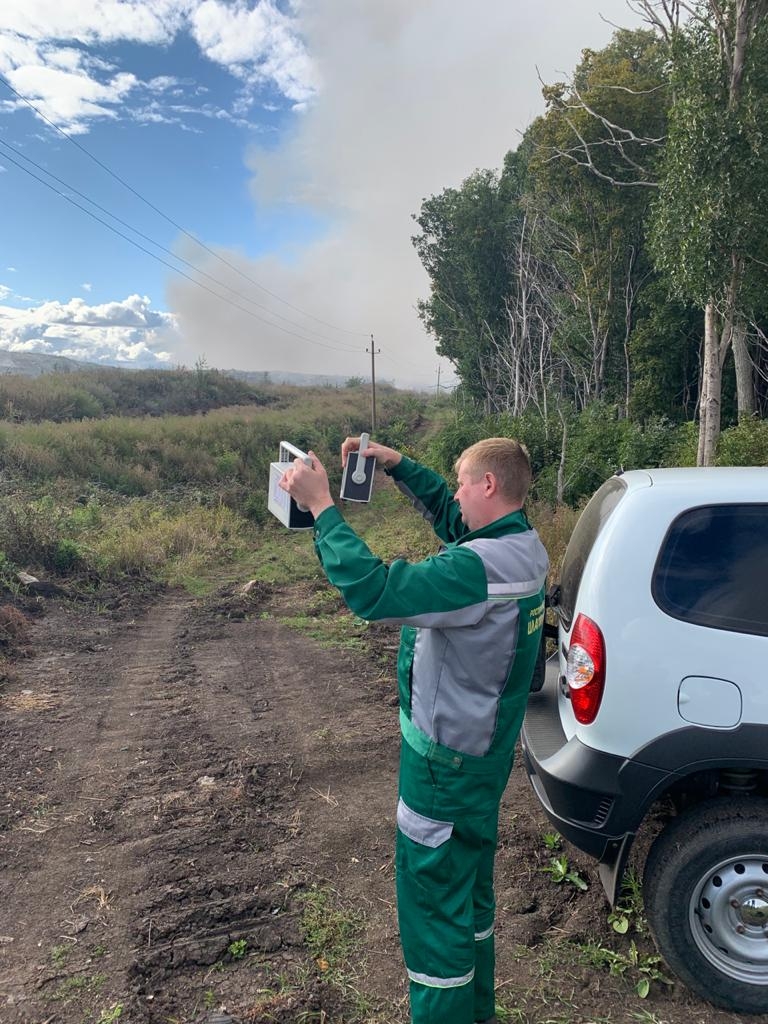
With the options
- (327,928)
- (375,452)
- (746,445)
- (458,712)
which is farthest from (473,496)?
(746,445)

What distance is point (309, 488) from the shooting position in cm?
177

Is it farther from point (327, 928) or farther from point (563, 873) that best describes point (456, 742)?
point (563, 873)

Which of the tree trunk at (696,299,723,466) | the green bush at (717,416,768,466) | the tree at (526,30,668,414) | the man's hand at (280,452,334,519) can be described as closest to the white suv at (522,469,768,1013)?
the man's hand at (280,452,334,519)

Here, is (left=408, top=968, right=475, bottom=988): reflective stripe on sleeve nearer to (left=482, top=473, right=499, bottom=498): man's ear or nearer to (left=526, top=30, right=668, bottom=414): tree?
(left=482, top=473, right=499, bottom=498): man's ear

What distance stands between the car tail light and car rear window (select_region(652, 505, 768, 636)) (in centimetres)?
25

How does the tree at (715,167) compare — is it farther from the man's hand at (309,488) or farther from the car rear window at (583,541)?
the man's hand at (309,488)

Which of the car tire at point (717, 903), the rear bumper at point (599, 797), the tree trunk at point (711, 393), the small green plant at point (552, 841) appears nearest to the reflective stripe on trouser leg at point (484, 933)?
the rear bumper at point (599, 797)

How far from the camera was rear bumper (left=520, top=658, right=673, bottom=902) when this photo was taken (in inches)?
85.7

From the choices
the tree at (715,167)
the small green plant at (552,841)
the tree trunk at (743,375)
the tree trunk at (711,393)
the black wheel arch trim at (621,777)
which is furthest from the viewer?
the tree trunk at (743,375)

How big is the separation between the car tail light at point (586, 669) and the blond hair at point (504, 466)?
0.64 metres

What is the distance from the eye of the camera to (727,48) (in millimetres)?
9891

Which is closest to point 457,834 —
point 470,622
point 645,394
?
point 470,622

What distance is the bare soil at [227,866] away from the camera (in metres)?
2.26

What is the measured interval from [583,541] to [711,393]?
356 inches
